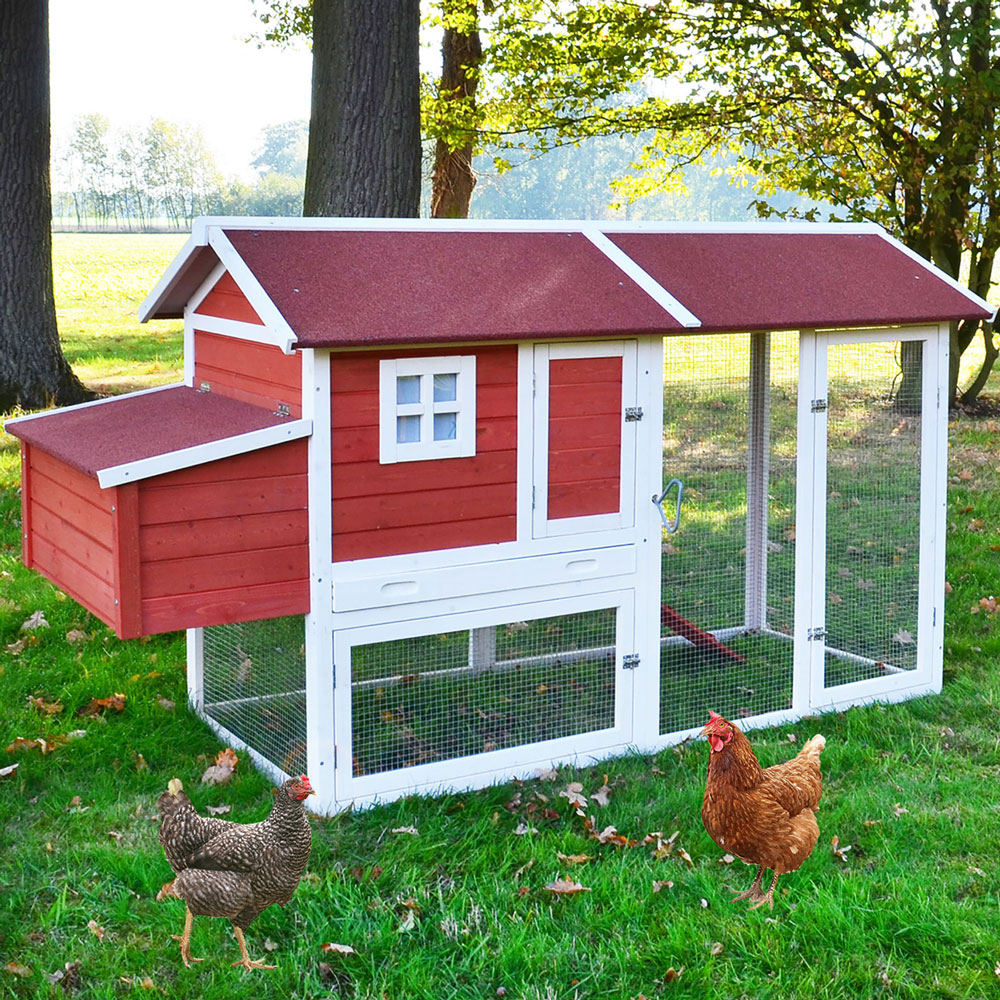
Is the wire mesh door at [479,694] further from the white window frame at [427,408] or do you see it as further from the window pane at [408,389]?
the window pane at [408,389]

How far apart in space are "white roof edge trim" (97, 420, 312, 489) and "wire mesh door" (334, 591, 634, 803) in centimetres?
73

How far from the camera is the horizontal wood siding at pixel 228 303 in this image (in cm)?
462

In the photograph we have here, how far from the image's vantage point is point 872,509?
18.7 feet

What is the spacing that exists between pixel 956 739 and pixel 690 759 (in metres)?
1.16

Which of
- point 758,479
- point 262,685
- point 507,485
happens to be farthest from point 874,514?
point 262,685

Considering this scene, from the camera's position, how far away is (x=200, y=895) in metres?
3.42

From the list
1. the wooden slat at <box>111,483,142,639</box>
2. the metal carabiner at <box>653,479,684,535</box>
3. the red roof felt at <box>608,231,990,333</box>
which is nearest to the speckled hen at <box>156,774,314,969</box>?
the wooden slat at <box>111,483,142,639</box>

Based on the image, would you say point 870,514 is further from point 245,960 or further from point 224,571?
A: point 245,960

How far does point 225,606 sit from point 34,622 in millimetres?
2339

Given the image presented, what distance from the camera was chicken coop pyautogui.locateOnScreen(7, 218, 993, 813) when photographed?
14.1ft

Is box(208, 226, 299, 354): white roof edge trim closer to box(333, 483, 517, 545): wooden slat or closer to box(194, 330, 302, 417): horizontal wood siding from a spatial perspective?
box(194, 330, 302, 417): horizontal wood siding

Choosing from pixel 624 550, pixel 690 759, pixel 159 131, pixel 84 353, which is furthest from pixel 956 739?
pixel 159 131

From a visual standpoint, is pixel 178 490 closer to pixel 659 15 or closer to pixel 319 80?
pixel 319 80

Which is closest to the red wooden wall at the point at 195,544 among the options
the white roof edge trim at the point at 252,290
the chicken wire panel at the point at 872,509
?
the white roof edge trim at the point at 252,290
